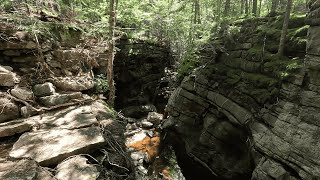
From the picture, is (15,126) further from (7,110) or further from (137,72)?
(137,72)

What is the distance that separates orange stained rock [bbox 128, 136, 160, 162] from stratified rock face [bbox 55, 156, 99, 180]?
10.9 m

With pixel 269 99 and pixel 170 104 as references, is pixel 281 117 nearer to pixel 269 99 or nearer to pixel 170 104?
pixel 269 99

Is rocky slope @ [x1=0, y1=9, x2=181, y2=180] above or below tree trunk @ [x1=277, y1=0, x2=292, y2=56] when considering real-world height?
below

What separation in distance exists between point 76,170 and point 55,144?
4.56 ft

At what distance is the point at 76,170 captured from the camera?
5.64 m

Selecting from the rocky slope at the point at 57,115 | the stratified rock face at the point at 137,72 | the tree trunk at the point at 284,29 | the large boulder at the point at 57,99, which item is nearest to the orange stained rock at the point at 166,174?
the rocky slope at the point at 57,115

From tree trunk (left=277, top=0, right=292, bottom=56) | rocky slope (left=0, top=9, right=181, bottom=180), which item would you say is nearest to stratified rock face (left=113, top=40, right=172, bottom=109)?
rocky slope (left=0, top=9, right=181, bottom=180)

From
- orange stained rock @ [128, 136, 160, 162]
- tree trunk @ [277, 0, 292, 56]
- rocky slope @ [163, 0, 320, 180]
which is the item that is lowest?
orange stained rock @ [128, 136, 160, 162]

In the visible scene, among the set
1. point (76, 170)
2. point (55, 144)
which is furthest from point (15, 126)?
point (76, 170)

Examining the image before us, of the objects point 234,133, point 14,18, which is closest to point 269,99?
point 234,133

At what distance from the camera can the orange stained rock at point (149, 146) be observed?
56.7ft

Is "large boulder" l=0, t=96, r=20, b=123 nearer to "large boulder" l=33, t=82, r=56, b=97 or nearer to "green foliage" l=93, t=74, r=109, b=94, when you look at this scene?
"large boulder" l=33, t=82, r=56, b=97

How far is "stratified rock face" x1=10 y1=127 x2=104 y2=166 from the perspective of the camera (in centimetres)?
602

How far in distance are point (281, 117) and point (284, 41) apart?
449cm
